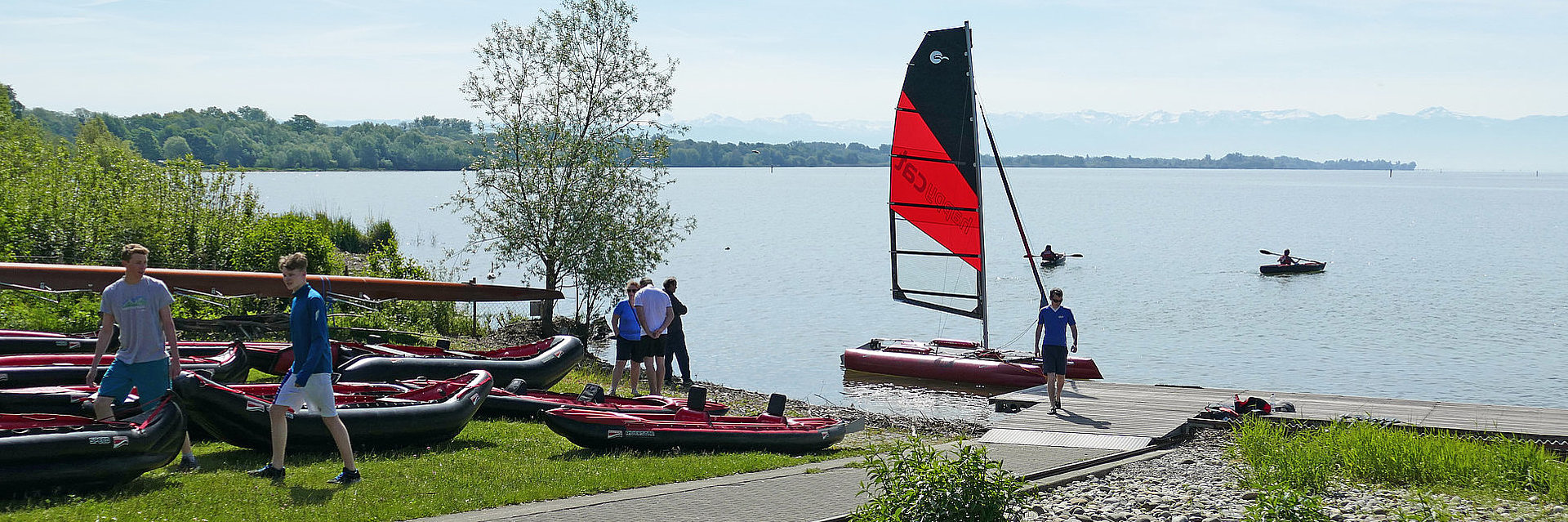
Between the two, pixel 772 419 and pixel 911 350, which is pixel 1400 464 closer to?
pixel 772 419

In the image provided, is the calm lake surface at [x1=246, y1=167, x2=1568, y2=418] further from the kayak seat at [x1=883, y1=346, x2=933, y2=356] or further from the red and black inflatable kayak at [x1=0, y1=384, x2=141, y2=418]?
the red and black inflatable kayak at [x1=0, y1=384, x2=141, y2=418]

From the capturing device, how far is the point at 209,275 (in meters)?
19.8

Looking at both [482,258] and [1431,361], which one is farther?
[482,258]

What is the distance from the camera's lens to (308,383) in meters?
9.13

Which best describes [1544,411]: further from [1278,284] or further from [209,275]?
[1278,284]

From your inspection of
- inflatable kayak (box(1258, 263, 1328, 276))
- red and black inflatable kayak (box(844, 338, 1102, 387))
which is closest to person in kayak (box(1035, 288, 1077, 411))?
red and black inflatable kayak (box(844, 338, 1102, 387))

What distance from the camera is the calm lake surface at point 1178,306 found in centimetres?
2597

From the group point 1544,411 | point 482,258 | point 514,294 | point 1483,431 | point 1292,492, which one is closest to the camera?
point 1292,492

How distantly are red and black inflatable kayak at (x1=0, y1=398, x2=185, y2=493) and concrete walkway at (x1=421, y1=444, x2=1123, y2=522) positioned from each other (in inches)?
85.9

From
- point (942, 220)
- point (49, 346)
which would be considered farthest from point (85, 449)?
point (942, 220)

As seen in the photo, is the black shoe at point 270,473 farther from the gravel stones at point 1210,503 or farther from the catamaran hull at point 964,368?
the catamaran hull at point 964,368

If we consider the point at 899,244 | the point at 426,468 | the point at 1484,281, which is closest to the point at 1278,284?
the point at 1484,281

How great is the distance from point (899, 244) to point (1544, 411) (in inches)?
467

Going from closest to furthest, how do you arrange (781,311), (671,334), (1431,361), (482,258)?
(671,334)
(1431,361)
(781,311)
(482,258)
